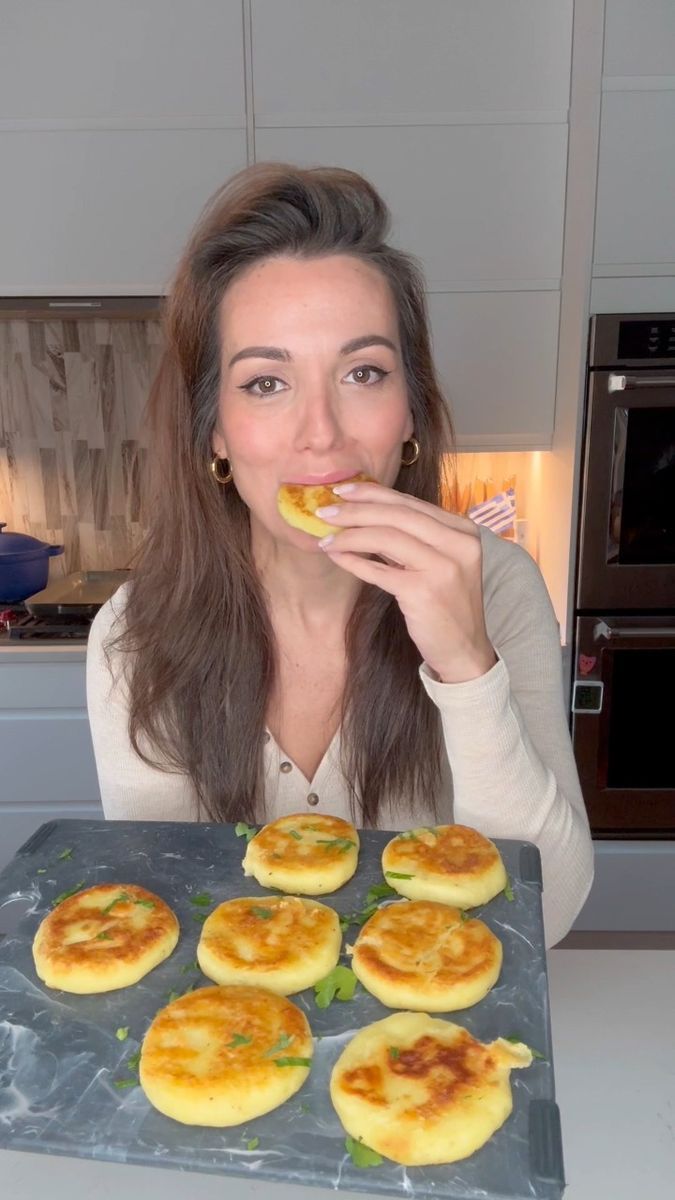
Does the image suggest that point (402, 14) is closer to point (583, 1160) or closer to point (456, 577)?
point (456, 577)

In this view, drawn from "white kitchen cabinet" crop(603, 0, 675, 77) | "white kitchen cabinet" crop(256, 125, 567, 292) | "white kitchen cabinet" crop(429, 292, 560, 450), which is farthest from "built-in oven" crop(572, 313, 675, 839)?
"white kitchen cabinet" crop(603, 0, 675, 77)

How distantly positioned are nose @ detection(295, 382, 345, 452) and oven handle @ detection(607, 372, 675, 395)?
167cm

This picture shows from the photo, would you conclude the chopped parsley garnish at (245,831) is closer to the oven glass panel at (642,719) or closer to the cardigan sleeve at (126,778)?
the cardigan sleeve at (126,778)

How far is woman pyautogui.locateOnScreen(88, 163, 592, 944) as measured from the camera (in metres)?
1.13

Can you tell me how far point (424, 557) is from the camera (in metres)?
1.07

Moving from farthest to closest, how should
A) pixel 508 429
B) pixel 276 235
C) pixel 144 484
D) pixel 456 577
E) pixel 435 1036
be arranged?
pixel 144 484
pixel 508 429
pixel 276 235
pixel 456 577
pixel 435 1036

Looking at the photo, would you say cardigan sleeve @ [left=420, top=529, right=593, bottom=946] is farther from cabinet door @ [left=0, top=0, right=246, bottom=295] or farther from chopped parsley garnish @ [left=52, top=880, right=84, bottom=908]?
cabinet door @ [left=0, top=0, right=246, bottom=295]

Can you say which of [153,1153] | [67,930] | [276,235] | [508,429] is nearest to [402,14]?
[508,429]

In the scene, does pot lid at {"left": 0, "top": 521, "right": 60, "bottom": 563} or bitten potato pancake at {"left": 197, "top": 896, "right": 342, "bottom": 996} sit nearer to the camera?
bitten potato pancake at {"left": 197, "top": 896, "right": 342, "bottom": 996}

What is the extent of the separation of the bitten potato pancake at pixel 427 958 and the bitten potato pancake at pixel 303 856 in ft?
0.28

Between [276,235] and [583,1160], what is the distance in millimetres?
1259

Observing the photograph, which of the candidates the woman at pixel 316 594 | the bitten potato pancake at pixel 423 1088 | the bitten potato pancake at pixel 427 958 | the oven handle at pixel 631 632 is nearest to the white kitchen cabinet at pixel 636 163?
the oven handle at pixel 631 632

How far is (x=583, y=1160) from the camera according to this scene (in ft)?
2.88

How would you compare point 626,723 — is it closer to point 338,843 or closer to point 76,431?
point 338,843
